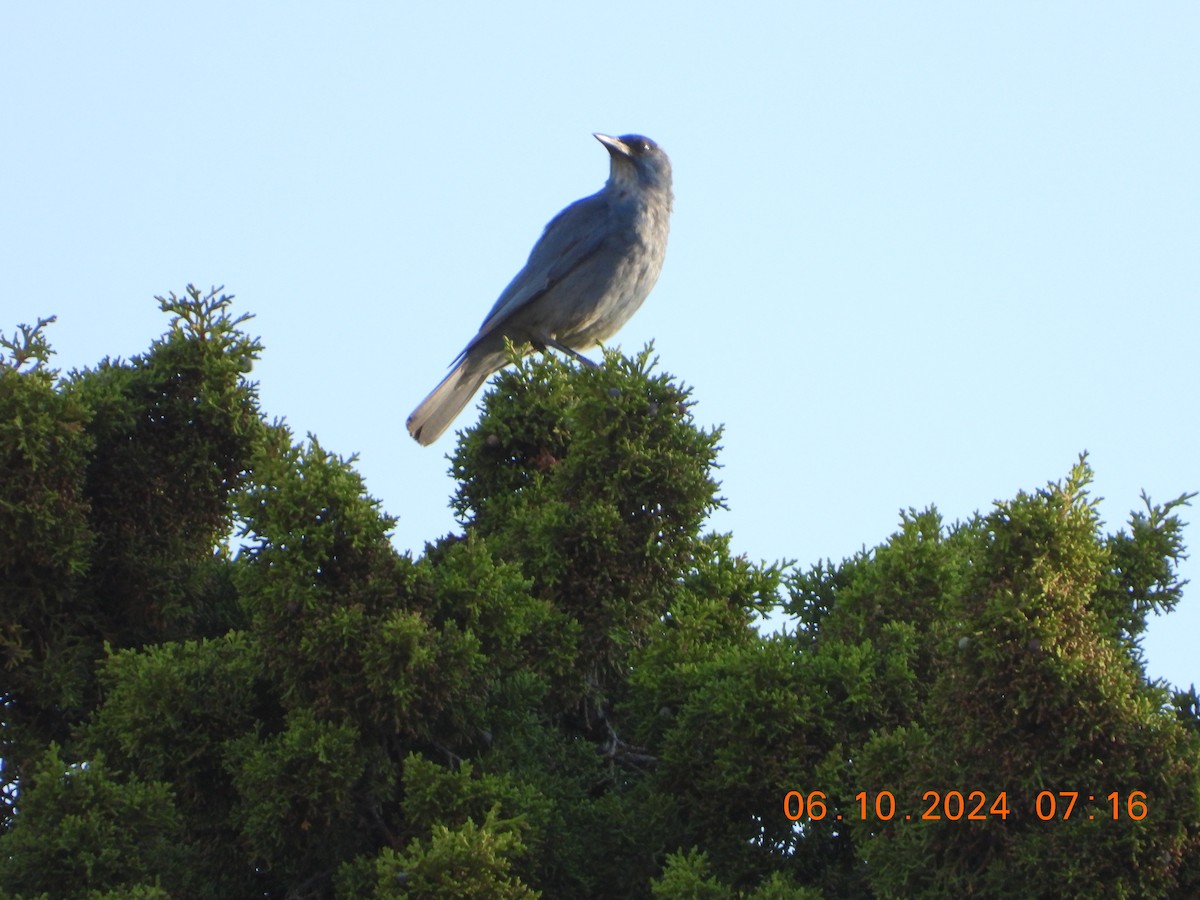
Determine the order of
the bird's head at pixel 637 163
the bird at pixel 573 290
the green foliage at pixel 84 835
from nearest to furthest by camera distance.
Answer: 1. the green foliage at pixel 84 835
2. the bird at pixel 573 290
3. the bird's head at pixel 637 163

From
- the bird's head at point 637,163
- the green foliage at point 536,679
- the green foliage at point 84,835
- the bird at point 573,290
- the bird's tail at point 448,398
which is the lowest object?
the green foliage at point 84,835

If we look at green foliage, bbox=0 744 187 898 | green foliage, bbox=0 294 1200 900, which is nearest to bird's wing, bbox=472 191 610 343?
green foliage, bbox=0 294 1200 900

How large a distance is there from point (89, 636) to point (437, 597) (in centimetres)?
139

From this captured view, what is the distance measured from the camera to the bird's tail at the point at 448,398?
8688 mm

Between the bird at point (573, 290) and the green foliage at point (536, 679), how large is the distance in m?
2.75

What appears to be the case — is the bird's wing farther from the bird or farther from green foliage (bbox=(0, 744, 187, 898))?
green foliage (bbox=(0, 744, 187, 898))

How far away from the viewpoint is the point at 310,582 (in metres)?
4.44

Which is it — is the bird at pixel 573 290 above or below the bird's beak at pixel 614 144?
below
